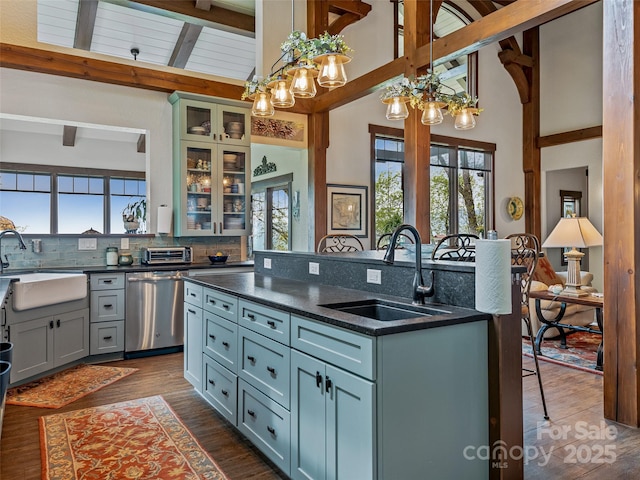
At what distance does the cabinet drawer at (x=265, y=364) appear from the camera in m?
2.14

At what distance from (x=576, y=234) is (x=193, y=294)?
374 cm

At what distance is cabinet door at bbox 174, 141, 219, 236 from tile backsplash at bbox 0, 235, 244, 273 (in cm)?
26

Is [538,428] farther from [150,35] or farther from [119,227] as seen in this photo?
[119,227]

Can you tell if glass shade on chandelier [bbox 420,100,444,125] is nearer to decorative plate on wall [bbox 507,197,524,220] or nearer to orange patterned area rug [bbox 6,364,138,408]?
orange patterned area rug [bbox 6,364,138,408]

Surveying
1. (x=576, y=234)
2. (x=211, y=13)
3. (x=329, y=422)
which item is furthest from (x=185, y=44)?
(x=329, y=422)

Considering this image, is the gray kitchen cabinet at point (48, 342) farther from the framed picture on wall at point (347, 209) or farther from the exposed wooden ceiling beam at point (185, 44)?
the exposed wooden ceiling beam at point (185, 44)

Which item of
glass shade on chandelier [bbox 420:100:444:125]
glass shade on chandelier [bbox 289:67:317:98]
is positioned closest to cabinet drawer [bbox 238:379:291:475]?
glass shade on chandelier [bbox 289:67:317:98]

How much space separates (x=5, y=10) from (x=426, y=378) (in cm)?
508

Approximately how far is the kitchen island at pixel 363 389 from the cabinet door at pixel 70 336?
2227mm

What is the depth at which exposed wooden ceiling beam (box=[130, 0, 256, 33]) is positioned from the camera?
5469 millimetres

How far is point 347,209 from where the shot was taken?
6.65m

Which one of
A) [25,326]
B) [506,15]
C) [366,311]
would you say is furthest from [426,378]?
[506,15]

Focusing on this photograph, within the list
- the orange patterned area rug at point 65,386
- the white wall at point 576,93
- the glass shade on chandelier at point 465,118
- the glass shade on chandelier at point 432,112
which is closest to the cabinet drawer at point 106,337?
the orange patterned area rug at point 65,386

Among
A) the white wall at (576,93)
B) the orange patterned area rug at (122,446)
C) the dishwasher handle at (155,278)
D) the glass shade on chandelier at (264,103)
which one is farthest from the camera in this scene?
the white wall at (576,93)
